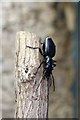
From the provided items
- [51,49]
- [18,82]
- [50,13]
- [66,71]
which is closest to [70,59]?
[66,71]

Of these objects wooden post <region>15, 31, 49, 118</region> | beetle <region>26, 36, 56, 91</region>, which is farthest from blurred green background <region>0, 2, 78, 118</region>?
wooden post <region>15, 31, 49, 118</region>

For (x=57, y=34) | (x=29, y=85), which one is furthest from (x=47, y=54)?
(x=57, y=34)

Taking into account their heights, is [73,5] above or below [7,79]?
above

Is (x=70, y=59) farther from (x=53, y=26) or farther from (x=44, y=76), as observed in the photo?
Result: (x=44, y=76)

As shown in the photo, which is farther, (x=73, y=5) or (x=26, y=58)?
(x=73, y=5)

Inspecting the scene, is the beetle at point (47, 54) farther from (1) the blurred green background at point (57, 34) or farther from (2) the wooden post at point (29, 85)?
(1) the blurred green background at point (57, 34)

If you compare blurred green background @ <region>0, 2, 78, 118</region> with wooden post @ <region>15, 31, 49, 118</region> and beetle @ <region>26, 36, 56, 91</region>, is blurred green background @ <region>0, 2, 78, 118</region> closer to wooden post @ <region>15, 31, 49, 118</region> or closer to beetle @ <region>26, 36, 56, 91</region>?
beetle @ <region>26, 36, 56, 91</region>

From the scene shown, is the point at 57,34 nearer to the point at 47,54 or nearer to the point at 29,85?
the point at 47,54
